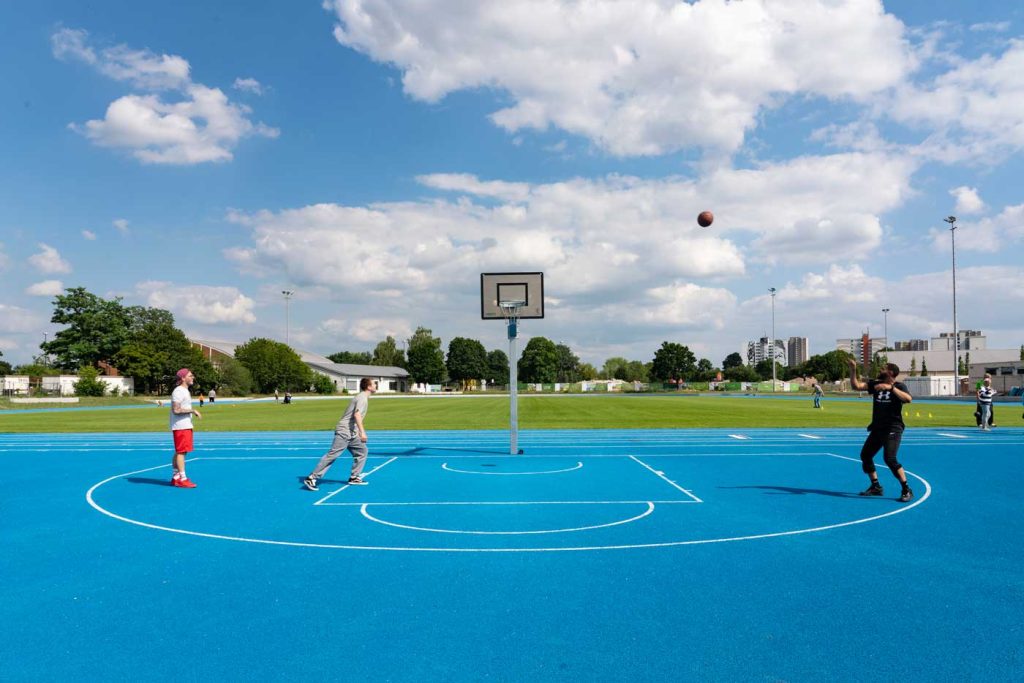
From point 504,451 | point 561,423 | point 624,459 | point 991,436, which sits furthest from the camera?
point 561,423

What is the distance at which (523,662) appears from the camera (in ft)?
14.8

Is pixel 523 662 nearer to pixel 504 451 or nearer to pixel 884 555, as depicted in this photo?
pixel 884 555

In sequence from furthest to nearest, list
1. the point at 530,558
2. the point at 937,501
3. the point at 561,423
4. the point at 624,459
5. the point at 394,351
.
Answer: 1. the point at 394,351
2. the point at 561,423
3. the point at 624,459
4. the point at 937,501
5. the point at 530,558

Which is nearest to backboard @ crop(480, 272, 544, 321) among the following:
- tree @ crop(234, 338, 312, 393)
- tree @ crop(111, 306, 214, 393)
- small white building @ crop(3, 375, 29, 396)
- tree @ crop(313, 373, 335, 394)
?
small white building @ crop(3, 375, 29, 396)

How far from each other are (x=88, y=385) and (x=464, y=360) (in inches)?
3026

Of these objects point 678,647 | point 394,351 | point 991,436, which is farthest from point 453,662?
point 394,351

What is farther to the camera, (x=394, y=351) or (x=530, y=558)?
(x=394, y=351)

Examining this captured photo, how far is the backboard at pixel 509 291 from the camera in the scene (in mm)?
17391

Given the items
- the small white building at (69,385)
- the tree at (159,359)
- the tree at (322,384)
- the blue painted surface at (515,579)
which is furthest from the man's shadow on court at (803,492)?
the tree at (322,384)

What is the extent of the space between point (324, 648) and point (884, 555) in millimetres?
5952

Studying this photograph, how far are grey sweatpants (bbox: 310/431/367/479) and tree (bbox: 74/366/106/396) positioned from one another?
61.8m

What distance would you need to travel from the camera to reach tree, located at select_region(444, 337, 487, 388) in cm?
13175

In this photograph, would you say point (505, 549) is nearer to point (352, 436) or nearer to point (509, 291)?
point (352, 436)

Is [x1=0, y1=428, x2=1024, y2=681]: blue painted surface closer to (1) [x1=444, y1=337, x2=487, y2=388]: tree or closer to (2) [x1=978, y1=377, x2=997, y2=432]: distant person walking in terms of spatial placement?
(2) [x1=978, y1=377, x2=997, y2=432]: distant person walking
